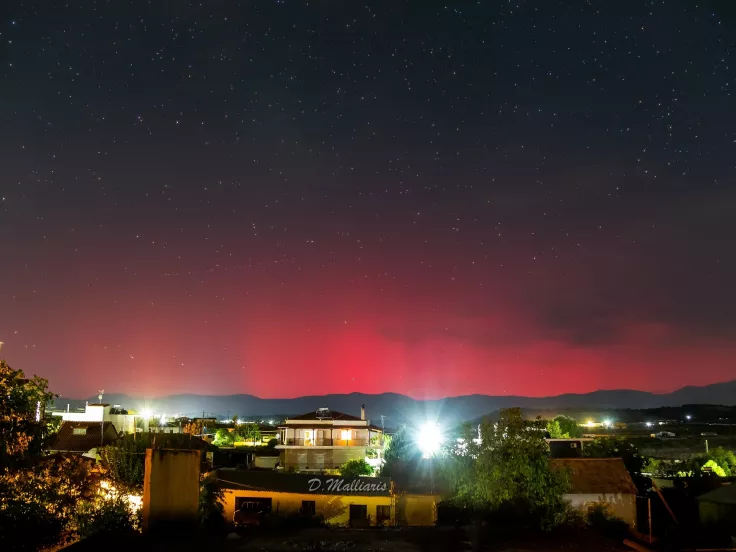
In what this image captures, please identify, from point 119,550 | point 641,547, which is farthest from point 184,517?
point 641,547

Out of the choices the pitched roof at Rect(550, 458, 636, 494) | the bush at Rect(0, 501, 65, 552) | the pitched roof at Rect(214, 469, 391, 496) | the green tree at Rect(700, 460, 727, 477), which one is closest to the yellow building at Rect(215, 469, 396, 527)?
the pitched roof at Rect(214, 469, 391, 496)

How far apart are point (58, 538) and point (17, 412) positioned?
468cm

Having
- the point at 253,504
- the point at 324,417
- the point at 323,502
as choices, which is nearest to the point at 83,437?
the point at 324,417

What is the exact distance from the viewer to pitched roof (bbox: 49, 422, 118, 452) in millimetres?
57972

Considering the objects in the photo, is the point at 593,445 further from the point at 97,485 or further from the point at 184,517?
the point at 184,517

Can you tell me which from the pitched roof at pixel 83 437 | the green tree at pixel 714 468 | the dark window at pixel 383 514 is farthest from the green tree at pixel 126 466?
the green tree at pixel 714 468

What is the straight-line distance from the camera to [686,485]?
50719mm

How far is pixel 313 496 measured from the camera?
35.2 meters

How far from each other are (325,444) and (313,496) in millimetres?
24573

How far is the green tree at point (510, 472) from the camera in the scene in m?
27.3

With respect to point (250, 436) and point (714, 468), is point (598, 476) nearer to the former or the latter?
point (714, 468)

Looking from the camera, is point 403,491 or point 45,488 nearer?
point 45,488

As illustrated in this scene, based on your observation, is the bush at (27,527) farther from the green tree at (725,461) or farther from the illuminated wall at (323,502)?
the green tree at (725,461)

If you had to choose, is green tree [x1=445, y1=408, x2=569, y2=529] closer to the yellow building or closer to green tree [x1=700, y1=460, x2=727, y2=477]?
the yellow building
